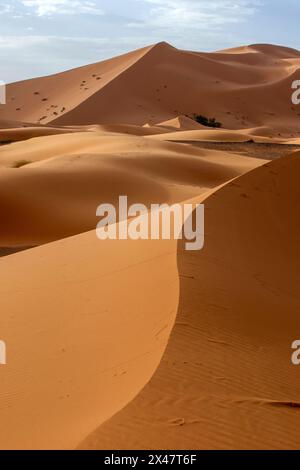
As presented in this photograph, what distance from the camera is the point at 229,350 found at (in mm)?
5301

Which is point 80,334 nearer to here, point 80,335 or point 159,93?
point 80,335

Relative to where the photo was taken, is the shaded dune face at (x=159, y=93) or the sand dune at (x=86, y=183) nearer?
the sand dune at (x=86, y=183)

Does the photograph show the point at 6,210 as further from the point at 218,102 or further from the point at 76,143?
the point at 218,102

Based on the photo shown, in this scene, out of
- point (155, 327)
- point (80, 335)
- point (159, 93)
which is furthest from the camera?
point (159, 93)

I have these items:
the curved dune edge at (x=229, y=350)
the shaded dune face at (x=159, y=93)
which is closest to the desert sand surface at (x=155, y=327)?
the curved dune edge at (x=229, y=350)

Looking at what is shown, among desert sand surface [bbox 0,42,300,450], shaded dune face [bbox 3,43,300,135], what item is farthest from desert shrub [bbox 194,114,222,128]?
desert sand surface [bbox 0,42,300,450]

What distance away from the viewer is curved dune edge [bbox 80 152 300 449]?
13.0 feet

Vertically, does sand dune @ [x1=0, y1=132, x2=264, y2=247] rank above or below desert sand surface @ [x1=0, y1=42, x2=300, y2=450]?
above

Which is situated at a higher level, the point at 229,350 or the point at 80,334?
the point at 80,334

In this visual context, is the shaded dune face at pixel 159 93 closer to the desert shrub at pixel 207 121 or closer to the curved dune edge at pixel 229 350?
the desert shrub at pixel 207 121

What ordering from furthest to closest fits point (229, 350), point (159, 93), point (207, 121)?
1. point (159, 93)
2. point (207, 121)
3. point (229, 350)

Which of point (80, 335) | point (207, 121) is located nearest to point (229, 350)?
point (80, 335)

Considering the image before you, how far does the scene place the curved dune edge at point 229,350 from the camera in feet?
13.0

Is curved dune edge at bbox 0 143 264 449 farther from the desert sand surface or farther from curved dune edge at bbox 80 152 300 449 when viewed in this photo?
curved dune edge at bbox 80 152 300 449
